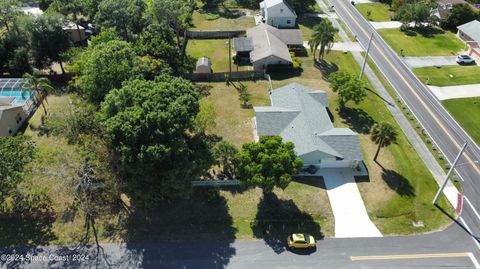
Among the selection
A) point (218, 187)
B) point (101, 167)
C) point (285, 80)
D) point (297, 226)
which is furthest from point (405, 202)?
point (101, 167)

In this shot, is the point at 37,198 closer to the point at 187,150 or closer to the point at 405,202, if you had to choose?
the point at 187,150

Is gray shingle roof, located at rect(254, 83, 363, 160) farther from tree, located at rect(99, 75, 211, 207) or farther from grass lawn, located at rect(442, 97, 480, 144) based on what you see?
grass lawn, located at rect(442, 97, 480, 144)

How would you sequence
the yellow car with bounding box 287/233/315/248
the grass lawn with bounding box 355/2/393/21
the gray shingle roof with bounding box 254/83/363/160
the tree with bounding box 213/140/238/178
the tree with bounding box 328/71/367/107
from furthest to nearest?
the grass lawn with bounding box 355/2/393/21 < the tree with bounding box 328/71/367/107 < the gray shingle roof with bounding box 254/83/363/160 < the tree with bounding box 213/140/238/178 < the yellow car with bounding box 287/233/315/248

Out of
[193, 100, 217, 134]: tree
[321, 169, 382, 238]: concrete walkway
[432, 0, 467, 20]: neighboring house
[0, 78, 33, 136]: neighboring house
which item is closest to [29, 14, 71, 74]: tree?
[0, 78, 33, 136]: neighboring house

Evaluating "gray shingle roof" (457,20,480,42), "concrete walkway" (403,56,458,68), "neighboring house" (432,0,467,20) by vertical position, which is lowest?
"concrete walkway" (403,56,458,68)

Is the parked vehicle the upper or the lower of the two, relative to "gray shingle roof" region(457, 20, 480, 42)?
lower

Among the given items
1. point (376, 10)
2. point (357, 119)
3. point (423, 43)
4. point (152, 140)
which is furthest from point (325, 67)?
point (152, 140)
